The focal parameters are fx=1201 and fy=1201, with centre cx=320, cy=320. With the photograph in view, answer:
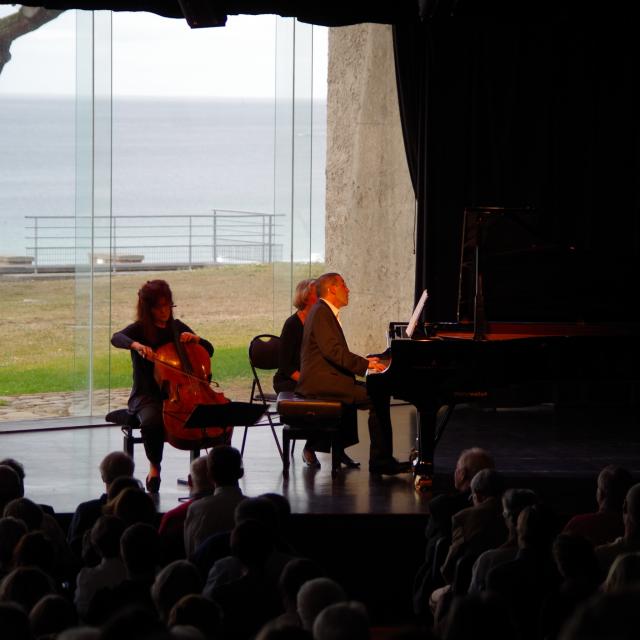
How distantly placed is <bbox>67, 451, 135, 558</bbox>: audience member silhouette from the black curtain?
15.2 feet

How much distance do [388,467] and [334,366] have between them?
0.68m

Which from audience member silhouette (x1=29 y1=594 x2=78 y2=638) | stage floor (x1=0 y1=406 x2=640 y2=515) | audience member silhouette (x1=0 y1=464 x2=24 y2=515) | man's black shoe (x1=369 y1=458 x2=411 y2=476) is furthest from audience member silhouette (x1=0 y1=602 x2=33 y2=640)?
man's black shoe (x1=369 y1=458 x2=411 y2=476)

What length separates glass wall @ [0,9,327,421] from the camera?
923 centimetres

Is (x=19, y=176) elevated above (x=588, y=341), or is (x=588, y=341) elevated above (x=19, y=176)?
(x=19, y=176)

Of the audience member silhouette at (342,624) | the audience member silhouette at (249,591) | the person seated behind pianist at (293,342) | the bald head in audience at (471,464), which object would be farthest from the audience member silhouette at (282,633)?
the person seated behind pianist at (293,342)

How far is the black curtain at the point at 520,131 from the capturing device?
9594mm

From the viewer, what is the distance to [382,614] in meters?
5.88

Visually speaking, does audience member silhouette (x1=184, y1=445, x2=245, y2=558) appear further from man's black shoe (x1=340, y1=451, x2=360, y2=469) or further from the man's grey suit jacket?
man's black shoe (x1=340, y1=451, x2=360, y2=469)

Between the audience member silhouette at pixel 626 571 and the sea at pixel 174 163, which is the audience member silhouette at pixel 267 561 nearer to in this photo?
the audience member silhouette at pixel 626 571

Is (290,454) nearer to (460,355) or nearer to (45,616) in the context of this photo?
(460,355)

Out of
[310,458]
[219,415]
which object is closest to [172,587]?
[219,415]

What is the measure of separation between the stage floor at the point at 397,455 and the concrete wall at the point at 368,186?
0.98 m

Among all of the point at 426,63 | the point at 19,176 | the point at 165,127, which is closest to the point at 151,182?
the point at 165,127

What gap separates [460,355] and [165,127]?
4887 millimetres
